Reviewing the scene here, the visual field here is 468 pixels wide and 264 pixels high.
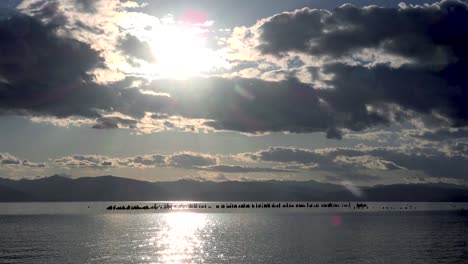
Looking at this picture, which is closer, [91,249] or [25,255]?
[25,255]

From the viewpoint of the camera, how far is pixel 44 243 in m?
92.7

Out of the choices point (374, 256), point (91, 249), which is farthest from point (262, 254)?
point (91, 249)

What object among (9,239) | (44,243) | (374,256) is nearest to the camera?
(374,256)

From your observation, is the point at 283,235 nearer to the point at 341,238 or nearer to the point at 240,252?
the point at 341,238

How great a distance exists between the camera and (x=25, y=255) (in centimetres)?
7662

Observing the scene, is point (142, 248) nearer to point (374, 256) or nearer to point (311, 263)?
point (311, 263)

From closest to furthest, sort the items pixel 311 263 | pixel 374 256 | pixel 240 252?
pixel 311 263 < pixel 374 256 < pixel 240 252

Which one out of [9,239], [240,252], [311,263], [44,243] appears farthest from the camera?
[9,239]

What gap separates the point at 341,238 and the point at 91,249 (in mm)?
48274

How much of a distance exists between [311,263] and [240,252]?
50.7ft

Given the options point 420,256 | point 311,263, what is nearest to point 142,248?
point 311,263

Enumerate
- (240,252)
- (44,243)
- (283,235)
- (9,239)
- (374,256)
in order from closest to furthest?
(374,256)
(240,252)
(44,243)
(9,239)
(283,235)

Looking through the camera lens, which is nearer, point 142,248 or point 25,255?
point 25,255

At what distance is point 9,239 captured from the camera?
3947 inches
